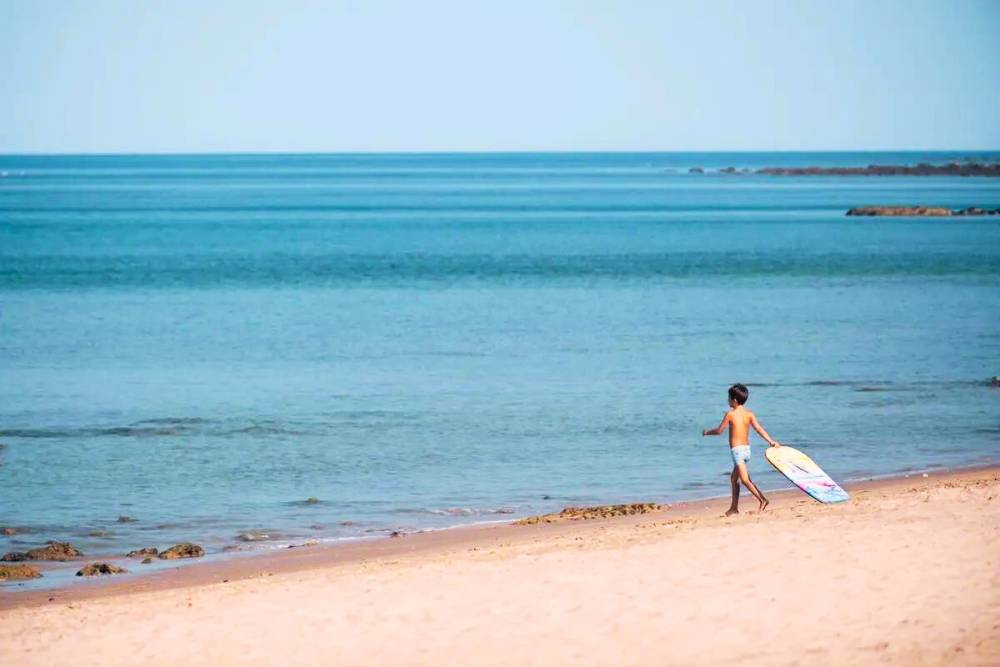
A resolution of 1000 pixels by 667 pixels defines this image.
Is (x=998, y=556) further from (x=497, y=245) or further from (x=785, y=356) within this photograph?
(x=497, y=245)

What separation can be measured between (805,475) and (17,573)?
8.87m

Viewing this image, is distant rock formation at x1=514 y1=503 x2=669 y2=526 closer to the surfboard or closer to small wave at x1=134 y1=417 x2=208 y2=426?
the surfboard

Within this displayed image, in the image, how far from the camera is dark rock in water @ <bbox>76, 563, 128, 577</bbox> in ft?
45.8

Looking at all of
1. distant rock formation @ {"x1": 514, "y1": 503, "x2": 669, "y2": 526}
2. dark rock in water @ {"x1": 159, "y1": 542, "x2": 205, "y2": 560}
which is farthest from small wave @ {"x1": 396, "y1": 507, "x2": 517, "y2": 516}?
dark rock in water @ {"x1": 159, "y1": 542, "x2": 205, "y2": 560}

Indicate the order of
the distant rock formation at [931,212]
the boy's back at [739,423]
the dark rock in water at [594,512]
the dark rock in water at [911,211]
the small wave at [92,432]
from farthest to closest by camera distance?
the dark rock in water at [911,211], the distant rock formation at [931,212], the small wave at [92,432], the dark rock in water at [594,512], the boy's back at [739,423]

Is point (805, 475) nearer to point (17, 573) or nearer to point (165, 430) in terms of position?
Answer: point (17, 573)

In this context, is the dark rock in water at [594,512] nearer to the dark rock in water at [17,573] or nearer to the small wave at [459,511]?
the small wave at [459,511]

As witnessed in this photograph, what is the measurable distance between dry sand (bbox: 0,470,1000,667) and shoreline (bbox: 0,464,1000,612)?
0.09m

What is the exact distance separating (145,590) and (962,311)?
1340 inches

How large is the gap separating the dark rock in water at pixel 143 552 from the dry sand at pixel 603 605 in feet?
4.23

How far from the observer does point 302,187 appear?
182000 millimetres

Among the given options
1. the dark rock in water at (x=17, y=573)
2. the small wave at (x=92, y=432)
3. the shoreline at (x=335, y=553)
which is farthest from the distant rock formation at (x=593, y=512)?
the small wave at (x=92, y=432)

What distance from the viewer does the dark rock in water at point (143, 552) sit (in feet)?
49.0

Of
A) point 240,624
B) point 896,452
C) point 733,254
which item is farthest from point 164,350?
point 733,254
